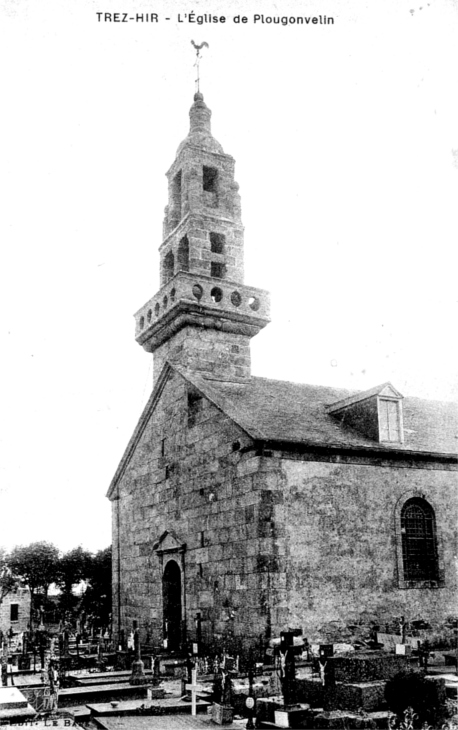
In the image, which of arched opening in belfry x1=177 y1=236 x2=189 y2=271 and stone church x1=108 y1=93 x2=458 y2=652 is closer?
stone church x1=108 y1=93 x2=458 y2=652

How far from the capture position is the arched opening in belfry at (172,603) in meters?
22.5

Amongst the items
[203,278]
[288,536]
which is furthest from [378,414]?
[203,278]

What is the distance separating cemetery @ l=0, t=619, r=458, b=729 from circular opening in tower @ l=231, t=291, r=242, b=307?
39.0 feet

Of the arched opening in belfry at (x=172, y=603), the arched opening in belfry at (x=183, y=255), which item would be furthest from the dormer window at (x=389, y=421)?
the arched opening in belfry at (x=183, y=255)

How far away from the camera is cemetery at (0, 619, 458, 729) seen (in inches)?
420

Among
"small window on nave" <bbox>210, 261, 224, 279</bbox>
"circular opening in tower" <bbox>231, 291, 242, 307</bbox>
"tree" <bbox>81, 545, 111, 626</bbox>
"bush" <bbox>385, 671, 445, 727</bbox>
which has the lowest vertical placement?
"tree" <bbox>81, 545, 111, 626</bbox>

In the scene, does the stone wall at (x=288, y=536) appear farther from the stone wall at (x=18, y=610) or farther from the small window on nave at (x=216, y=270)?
the stone wall at (x=18, y=610)

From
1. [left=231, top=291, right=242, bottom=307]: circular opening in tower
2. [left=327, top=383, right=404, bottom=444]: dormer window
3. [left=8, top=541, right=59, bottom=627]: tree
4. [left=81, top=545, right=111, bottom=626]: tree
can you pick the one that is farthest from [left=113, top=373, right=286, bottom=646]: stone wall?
[left=8, top=541, right=59, bottom=627]: tree

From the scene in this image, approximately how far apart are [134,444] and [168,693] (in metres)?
12.6

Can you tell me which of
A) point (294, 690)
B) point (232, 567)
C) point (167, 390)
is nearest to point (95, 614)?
point (167, 390)

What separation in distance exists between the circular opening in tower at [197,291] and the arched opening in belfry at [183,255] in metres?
1.68

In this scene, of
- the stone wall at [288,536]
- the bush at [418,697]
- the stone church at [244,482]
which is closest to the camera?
the bush at [418,697]

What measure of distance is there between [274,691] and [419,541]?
27.4 ft

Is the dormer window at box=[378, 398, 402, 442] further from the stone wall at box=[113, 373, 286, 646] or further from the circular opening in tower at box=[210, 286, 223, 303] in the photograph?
the circular opening in tower at box=[210, 286, 223, 303]
